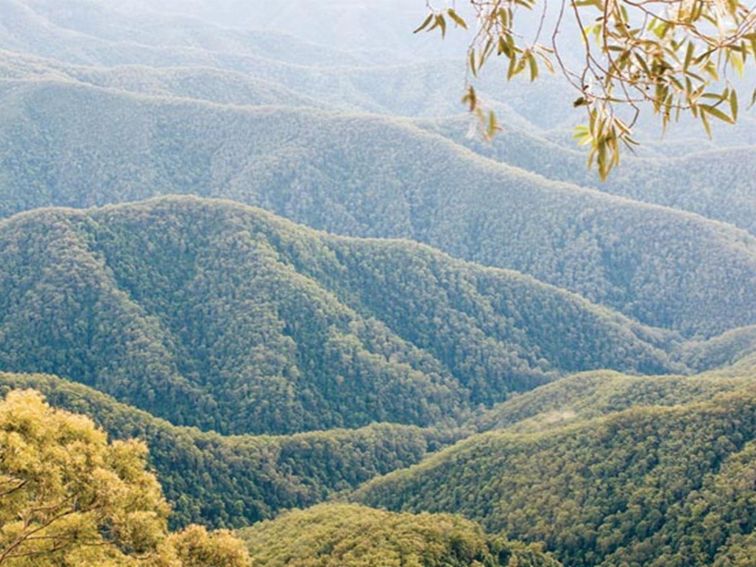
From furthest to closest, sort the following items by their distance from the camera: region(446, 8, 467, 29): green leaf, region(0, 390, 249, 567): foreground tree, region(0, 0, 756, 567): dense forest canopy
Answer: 1. region(0, 0, 756, 567): dense forest canopy
2. region(0, 390, 249, 567): foreground tree
3. region(446, 8, 467, 29): green leaf

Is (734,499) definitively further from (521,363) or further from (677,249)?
(677,249)

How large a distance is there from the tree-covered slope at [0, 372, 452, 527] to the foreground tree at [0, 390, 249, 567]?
60.4 m

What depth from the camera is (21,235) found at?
136250 mm

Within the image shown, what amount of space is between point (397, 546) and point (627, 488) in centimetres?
2605

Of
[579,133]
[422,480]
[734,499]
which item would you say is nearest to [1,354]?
[422,480]

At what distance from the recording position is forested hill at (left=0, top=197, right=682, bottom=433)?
412 feet

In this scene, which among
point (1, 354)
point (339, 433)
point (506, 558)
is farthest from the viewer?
point (1, 354)

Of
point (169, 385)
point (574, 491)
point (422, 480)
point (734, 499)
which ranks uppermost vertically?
point (734, 499)

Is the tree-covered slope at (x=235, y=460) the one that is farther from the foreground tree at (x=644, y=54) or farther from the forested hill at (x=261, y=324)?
the foreground tree at (x=644, y=54)

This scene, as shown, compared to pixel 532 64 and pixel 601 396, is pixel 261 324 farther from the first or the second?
pixel 532 64

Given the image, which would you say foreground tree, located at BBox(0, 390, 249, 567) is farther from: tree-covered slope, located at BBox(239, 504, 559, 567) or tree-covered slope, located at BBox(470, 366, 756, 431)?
tree-covered slope, located at BBox(470, 366, 756, 431)

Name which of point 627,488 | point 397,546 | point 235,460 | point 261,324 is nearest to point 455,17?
point 397,546

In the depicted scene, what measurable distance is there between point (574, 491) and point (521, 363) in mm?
83975

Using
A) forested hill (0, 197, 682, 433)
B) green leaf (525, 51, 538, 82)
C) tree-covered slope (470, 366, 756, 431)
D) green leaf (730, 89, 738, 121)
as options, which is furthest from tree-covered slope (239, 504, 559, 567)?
forested hill (0, 197, 682, 433)
